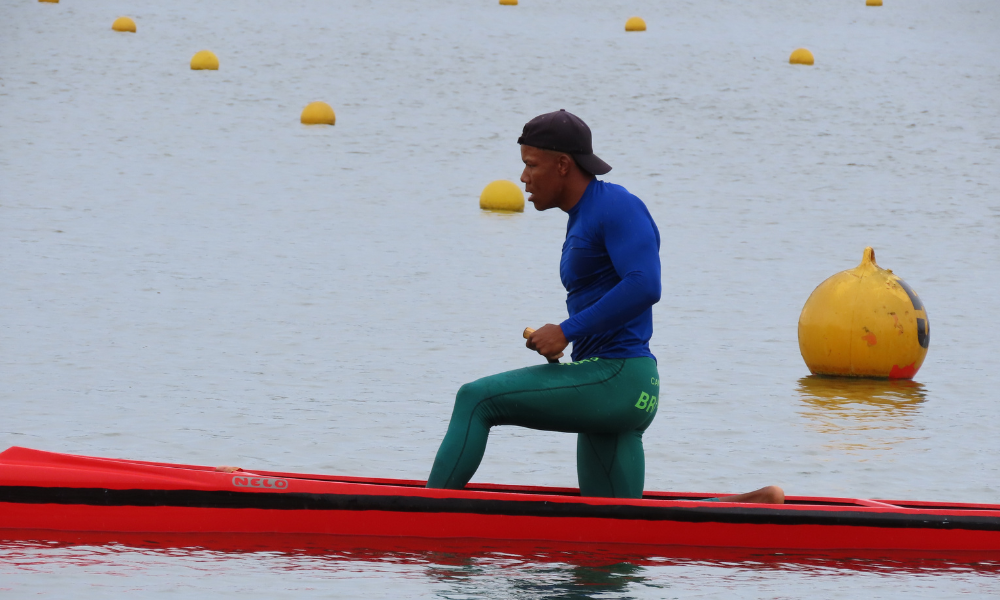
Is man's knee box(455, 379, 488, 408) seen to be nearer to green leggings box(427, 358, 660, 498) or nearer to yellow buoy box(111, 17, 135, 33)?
green leggings box(427, 358, 660, 498)

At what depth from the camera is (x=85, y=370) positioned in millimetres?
9734

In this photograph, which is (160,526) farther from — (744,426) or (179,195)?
(179,195)

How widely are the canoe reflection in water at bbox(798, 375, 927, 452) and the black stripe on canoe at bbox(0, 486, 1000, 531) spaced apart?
2.17 m

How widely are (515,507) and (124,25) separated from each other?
31.7m

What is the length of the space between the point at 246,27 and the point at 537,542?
3337 centimetres

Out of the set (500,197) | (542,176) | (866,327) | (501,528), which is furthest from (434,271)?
(542,176)

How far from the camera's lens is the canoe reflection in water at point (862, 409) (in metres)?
8.78

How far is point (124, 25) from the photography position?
35.9m

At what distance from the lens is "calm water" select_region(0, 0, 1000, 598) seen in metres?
7.55

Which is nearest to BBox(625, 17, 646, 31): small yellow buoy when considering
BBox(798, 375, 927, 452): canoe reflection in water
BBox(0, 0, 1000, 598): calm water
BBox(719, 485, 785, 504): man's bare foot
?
BBox(0, 0, 1000, 598): calm water

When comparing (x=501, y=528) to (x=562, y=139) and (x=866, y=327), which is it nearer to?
(x=562, y=139)

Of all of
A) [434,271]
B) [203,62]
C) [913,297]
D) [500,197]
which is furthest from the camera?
[203,62]

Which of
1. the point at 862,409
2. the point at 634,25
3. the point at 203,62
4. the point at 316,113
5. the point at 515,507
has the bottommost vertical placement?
the point at 862,409

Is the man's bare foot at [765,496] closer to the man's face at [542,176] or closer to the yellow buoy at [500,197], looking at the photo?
the man's face at [542,176]
